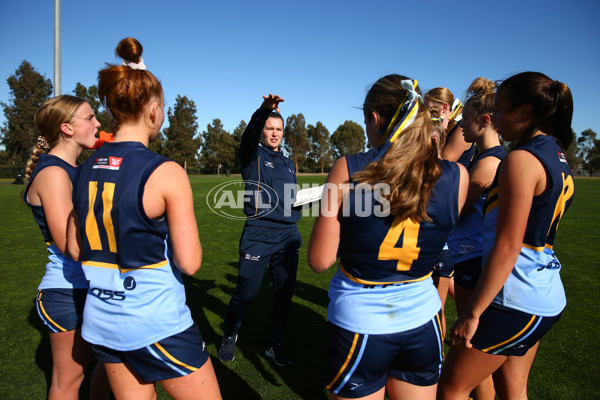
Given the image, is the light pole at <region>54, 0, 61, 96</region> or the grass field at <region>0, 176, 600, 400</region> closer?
the grass field at <region>0, 176, 600, 400</region>

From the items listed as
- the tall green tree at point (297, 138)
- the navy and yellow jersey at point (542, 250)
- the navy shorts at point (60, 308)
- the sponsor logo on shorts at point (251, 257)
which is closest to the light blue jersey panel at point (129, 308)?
the navy shorts at point (60, 308)

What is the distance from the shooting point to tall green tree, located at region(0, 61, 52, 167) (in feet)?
161

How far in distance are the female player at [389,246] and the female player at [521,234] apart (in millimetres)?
267

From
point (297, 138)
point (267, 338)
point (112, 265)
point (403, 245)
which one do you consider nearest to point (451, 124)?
point (403, 245)

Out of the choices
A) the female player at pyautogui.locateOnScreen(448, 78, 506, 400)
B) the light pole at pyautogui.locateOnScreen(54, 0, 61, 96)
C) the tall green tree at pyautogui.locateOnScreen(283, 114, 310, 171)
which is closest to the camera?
the female player at pyautogui.locateOnScreen(448, 78, 506, 400)

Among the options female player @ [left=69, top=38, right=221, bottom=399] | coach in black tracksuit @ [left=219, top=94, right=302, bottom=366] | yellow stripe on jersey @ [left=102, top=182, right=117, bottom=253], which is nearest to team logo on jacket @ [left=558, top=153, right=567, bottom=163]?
female player @ [left=69, top=38, right=221, bottom=399]

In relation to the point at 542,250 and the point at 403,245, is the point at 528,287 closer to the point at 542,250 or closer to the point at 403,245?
the point at 542,250

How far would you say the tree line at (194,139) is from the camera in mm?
49562

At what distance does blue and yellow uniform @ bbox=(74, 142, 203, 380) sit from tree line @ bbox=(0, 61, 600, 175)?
54.2m

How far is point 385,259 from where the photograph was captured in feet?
5.11

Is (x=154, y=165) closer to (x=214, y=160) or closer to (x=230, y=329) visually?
(x=230, y=329)

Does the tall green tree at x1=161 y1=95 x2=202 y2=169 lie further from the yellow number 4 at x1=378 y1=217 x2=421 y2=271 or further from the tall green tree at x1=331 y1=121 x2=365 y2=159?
the yellow number 4 at x1=378 y1=217 x2=421 y2=271

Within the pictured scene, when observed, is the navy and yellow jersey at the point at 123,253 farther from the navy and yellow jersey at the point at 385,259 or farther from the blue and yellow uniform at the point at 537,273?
the blue and yellow uniform at the point at 537,273

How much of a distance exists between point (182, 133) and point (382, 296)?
7047 centimetres
